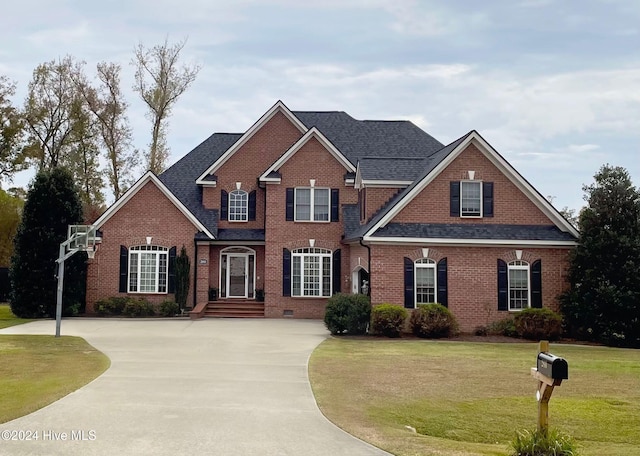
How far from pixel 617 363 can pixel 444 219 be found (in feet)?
28.0

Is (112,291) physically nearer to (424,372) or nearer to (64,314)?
(64,314)

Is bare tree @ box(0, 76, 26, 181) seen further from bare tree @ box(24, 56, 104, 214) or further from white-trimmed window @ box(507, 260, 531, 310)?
white-trimmed window @ box(507, 260, 531, 310)

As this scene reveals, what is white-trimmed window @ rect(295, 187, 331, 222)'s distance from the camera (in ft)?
88.4

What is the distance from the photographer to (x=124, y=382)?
11.0 m

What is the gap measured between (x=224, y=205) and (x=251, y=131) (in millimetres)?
3796

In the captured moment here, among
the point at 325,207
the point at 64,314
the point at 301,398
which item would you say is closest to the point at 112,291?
the point at 64,314

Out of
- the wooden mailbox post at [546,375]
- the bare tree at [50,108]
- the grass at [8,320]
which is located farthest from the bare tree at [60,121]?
the wooden mailbox post at [546,375]

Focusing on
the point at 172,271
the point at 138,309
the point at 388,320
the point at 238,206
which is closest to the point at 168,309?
the point at 138,309

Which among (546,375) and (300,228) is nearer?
(546,375)

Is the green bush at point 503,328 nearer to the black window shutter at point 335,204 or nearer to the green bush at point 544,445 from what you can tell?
the black window shutter at point 335,204

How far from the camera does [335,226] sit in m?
26.8

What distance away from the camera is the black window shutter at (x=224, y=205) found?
1109 inches

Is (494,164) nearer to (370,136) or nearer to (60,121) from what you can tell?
(370,136)

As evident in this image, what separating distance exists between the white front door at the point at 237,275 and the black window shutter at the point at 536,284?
12.8 meters
